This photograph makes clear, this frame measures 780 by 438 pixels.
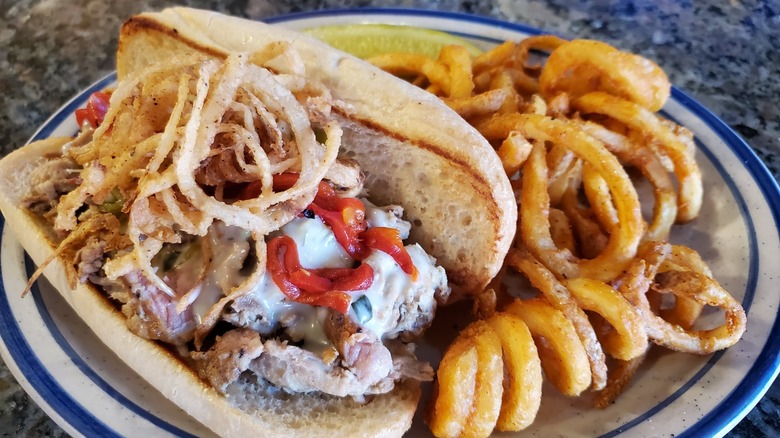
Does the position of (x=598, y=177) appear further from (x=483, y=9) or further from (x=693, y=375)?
(x=483, y=9)

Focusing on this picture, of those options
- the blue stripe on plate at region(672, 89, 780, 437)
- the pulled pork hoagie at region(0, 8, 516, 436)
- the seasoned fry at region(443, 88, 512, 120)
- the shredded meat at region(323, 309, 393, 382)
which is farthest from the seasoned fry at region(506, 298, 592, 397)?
the seasoned fry at region(443, 88, 512, 120)

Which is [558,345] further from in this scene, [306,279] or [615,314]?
[306,279]

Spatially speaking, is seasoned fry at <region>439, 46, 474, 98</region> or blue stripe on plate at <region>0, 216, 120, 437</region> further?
seasoned fry at <region>439, 46, 474, 98</region>

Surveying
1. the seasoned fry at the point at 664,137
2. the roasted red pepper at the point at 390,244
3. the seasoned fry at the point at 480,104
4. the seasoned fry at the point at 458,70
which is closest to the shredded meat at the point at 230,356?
the roasted red pepper at the point at 390,244

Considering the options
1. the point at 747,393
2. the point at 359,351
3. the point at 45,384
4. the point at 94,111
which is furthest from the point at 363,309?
the point at 94,111

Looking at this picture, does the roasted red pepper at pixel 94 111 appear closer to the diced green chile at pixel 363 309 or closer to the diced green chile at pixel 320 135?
the diced green chile at pixel 320 135

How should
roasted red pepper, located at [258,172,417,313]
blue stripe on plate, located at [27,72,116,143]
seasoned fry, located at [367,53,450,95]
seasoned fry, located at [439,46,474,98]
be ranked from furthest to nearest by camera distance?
blue stripe on plate, located at [27,72,116,143] < seasoned fry, located at [367,53,450,95] < seasoned fry, located at [439,46,474,98] < roasted red pepper, located at [258,172,417,313]

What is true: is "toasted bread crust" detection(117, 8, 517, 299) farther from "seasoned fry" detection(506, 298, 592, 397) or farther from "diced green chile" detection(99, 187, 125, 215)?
"diced green chile" detection(99, 187, 125, 215)
